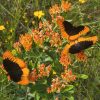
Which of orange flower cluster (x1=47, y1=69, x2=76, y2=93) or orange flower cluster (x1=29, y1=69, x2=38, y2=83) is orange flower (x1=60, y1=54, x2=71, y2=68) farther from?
orange flower cluster (x1=29, y1=69, x2=38, y2=83)

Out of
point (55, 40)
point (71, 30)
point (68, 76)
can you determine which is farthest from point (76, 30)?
point (68, 76)

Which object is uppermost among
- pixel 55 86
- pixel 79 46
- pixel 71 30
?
pixel 71 30

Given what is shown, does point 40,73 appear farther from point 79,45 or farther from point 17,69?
point 79,45

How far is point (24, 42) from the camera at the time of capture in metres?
2.39

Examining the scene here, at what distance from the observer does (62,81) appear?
8.04 feet

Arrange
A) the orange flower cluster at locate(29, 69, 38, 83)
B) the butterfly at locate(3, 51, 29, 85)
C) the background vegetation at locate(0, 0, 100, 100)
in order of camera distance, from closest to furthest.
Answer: the butterfly at locate(3, 51, 29, 85) → the orange flower cluster at locate(29, 69, 38, 83) → the background vegetation at locate(0, 0, 100, 100)

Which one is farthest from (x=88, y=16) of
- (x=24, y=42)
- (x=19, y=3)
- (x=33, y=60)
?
(x=24, y=42)

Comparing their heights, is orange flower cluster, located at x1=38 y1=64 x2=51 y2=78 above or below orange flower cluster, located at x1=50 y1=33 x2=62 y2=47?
below

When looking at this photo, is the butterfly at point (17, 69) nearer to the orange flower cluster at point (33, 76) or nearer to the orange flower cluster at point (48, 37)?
the orange flower cluster at point (33, 76)

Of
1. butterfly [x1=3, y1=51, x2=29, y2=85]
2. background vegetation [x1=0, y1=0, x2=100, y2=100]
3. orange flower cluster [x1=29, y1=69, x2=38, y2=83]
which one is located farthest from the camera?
background vegetation [x1=0, y1=0, x2=100, y2=100]

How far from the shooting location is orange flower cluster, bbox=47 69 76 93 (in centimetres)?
238

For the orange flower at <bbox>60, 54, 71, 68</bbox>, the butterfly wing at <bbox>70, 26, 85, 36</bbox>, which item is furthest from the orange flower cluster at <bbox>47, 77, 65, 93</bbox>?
the butterfly wing at <bbox>70, 26, 85, 36</bbox>

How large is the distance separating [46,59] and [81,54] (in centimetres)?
27

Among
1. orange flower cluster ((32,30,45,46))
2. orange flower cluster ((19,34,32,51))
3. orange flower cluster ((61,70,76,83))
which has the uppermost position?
orange flower cluster ((32,30,45,46))
